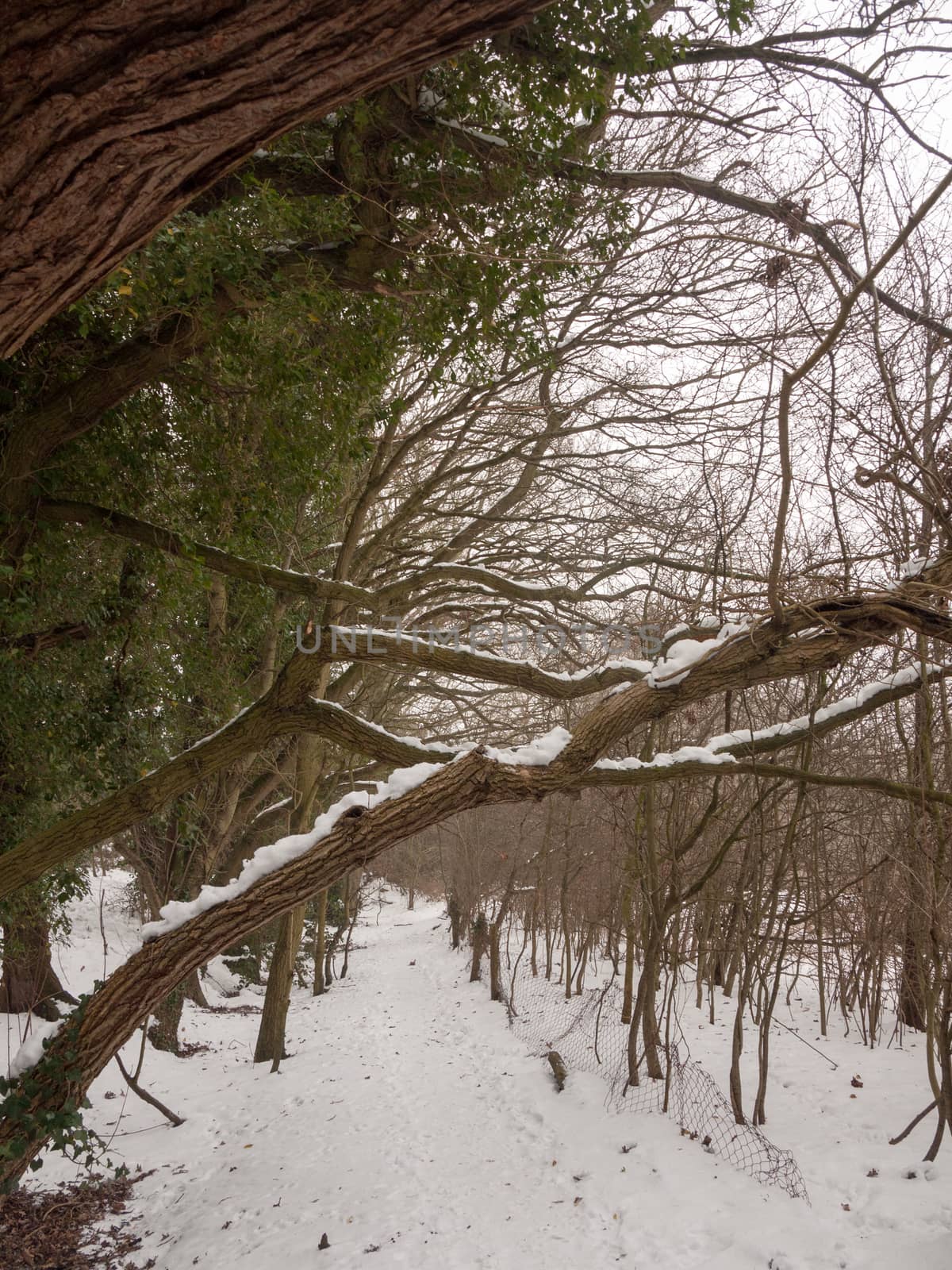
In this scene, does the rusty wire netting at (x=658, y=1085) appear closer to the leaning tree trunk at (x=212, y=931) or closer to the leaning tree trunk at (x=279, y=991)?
the leaning tree trunk at (x=279, y=991)

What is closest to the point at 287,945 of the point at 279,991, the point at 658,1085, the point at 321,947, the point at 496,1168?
the point at 279,991

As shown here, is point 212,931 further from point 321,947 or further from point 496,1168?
point 321,947

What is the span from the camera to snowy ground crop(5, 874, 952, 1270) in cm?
445

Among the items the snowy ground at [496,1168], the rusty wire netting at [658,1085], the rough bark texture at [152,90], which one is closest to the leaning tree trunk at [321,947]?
the snowy ground at [496,1168]

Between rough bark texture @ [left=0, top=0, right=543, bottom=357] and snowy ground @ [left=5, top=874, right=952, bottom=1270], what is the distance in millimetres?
5457

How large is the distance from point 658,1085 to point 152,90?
7616 millimetres

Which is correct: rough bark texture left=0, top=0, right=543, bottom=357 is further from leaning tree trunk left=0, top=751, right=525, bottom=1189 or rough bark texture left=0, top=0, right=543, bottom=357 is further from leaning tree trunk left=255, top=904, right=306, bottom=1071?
leaning tree trunk left=255, top=904, right=306, bottom=1071

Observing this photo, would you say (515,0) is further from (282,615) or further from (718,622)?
(282,615)

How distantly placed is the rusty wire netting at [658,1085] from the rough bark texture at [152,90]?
602 cm

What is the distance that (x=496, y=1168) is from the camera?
5879mm

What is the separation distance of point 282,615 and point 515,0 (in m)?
6.77

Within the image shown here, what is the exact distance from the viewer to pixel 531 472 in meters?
7.30

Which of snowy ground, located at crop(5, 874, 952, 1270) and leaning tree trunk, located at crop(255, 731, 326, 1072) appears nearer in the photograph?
snowy ground, located at crop(5, 874, 952, 1270)

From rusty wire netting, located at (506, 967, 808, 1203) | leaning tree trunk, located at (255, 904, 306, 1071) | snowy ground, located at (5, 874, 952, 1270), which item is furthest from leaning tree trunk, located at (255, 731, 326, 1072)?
rusty wire netting, located at (506, 967, 808, 1203)
